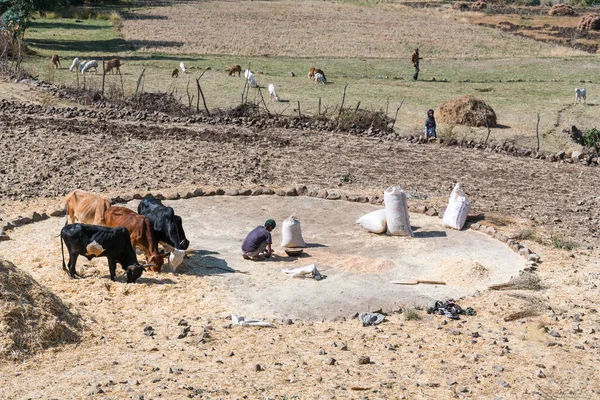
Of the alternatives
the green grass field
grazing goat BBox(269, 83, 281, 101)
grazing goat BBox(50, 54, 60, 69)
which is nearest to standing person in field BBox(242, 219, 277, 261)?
the green grass field

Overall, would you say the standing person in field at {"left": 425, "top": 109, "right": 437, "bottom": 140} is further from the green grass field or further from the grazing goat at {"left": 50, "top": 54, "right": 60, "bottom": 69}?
the grazing goat at {"left": 50, "top": 54, "right": 60, "bottom": 69}

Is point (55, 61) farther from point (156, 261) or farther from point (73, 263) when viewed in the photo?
point (73, 263)

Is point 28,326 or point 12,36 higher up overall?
point 12,36

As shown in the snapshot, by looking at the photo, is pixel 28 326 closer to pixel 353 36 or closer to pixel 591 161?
pixel 591 161

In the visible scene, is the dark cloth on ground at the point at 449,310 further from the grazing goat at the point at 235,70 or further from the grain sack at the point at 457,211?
the grazing goat at the point at 235,70

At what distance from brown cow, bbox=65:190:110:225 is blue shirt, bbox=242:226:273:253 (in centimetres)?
240

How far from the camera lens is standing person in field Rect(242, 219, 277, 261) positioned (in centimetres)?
1413

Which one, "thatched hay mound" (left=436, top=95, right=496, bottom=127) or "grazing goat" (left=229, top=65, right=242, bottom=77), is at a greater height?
"grazing goat" (left=229, top=65, right=242, bottom=77)

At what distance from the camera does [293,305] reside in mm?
12508

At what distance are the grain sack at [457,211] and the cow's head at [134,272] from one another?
6117mm

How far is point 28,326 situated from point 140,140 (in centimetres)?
1229

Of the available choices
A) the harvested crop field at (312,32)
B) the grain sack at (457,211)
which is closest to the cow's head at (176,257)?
the grain sack at (457,211)

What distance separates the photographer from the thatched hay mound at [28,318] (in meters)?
10.5

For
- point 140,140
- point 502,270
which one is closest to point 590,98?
point 140,140
